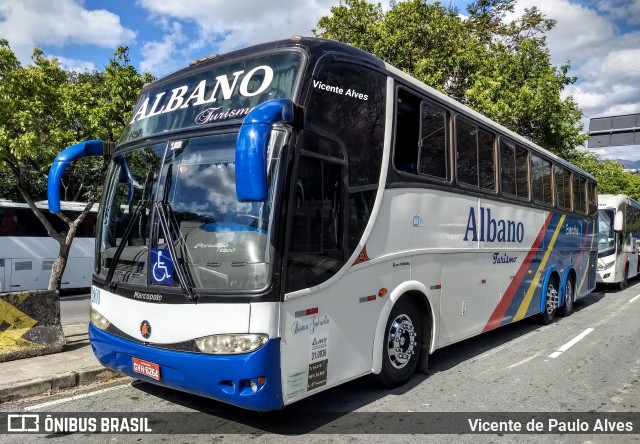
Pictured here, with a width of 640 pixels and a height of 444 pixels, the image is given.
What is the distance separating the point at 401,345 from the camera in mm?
5574

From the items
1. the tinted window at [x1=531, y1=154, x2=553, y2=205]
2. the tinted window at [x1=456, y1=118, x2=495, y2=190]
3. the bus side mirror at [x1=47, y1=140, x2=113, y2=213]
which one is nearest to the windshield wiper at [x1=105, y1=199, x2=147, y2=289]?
the bus side mirror at [x1=47, y1=140, x2=113, y2=213]

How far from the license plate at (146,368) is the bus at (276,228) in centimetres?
1

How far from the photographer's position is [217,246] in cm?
405

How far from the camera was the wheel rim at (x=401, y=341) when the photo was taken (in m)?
5.41

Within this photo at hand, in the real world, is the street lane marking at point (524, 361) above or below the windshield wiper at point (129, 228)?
below

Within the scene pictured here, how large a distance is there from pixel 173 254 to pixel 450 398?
326 cm

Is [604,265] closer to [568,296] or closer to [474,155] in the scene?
[568,296]

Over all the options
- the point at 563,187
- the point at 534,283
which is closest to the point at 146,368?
the point at 534,283

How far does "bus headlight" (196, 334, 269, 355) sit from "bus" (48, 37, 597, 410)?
13mm

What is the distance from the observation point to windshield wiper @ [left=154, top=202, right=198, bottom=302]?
13.3 ft

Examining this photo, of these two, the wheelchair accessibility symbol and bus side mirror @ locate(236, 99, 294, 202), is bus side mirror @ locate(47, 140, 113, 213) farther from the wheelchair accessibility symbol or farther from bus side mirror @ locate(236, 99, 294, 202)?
bus side mirror @ locate(236, 99, 294, 202)

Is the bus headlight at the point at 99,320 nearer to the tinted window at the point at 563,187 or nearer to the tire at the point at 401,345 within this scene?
the tire at the point at 401,345

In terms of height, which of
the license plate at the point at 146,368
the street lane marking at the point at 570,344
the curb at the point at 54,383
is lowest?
the street lane marking at the point at 570,344

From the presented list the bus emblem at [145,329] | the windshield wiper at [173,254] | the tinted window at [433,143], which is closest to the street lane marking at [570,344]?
the tinted window at [433,143]
